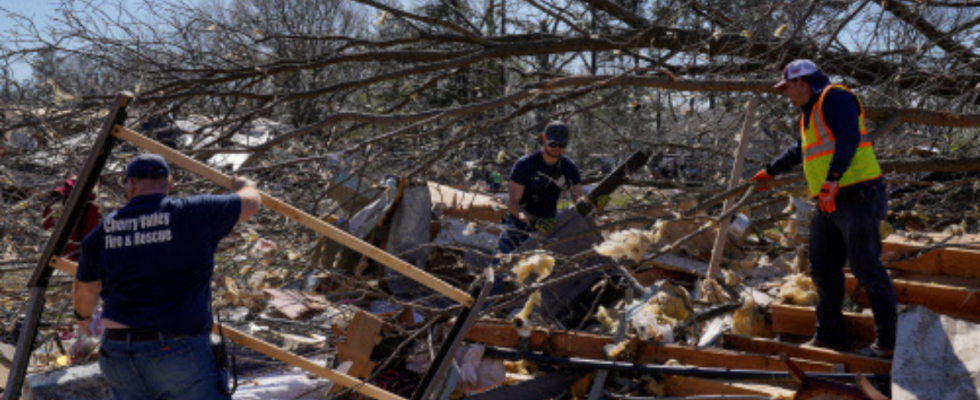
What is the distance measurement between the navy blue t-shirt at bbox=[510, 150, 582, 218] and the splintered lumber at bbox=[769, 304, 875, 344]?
1.81 meters

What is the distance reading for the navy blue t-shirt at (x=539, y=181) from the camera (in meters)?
5.64

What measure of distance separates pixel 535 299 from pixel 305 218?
1490 mm

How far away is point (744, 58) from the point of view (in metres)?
6.30

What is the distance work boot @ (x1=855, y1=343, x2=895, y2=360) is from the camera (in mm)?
3760

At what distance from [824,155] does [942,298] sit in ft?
3.38

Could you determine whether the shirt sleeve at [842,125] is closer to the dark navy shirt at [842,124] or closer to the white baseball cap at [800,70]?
the dark navy shirt at [842,124]

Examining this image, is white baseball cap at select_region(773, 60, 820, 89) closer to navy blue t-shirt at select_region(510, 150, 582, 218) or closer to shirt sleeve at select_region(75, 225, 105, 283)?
navy blue t-shirt at select_region(510, 150, 582, 218)

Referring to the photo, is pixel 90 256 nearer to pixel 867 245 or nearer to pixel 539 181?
pixel 539 181

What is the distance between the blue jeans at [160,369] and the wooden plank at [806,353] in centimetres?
268

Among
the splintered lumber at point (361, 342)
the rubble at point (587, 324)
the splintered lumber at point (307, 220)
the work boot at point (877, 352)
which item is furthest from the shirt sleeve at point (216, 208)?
the work boot at point (877, 352)

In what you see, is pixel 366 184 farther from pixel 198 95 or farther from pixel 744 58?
pixel 744 58

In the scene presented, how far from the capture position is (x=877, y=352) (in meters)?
3.81

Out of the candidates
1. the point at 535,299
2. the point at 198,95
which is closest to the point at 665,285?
the point at 535,299

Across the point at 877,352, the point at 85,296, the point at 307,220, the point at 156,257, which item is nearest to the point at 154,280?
the point at 156,257
